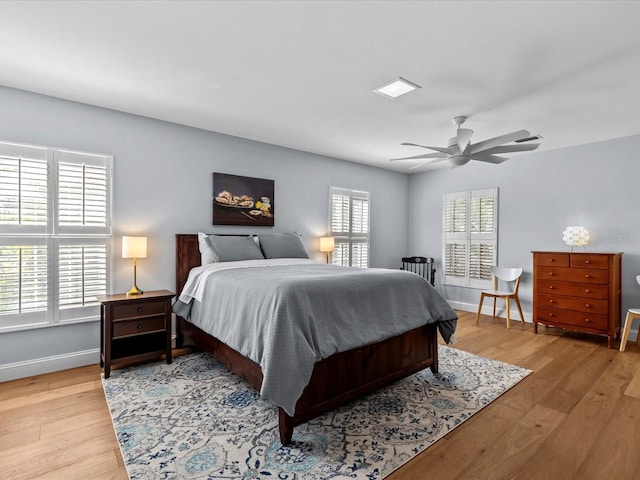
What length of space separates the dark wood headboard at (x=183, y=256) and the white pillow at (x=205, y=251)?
106 millimetres

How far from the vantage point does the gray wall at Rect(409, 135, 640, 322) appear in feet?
13.9

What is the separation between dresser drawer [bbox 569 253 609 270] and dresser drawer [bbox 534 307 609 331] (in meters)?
0.60

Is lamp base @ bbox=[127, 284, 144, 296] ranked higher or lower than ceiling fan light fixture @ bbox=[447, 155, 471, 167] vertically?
lower

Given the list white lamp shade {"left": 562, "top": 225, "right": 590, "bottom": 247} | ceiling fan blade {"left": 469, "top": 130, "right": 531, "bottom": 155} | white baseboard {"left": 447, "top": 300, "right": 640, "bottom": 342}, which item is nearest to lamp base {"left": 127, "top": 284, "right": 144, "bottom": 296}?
ceiling fan blade {"left": 469, "top": 130, "right": 531, "bottom": 155}

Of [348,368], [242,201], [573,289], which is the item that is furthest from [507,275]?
[242,201]

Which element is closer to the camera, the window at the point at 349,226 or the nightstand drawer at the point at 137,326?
the nightstand drawer at the point at 137,326

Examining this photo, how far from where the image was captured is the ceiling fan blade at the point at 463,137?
3231mm

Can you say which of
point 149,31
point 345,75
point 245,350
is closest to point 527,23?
point 345,75

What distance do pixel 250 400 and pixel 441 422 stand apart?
1.41m

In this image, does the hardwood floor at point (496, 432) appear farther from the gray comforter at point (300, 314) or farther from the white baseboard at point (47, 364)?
the gray comforter at point (300, 314)

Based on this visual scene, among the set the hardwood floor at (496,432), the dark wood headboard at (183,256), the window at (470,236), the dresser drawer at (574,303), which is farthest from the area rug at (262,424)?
the window at (470,236)

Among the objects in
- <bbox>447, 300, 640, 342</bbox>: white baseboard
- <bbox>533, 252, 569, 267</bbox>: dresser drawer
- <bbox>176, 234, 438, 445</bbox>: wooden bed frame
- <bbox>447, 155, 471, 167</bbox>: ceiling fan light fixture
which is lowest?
<bbox>447, 300, 640, 342</bbox>: white baseboard

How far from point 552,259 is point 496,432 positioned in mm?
3077

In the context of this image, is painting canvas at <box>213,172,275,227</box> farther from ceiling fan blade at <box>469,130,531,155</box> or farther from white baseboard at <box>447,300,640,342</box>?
white baseboard at <box>447,300,640,342</box>
